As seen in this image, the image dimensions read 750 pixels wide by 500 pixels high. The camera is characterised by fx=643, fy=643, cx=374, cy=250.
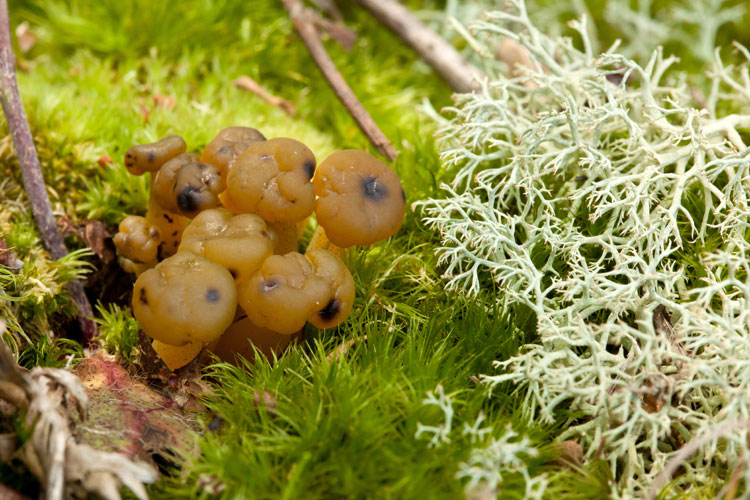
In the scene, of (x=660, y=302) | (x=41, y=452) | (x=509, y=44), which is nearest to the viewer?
(x=41, y=452)

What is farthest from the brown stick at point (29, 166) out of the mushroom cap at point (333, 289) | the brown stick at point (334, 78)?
the brown stick at point (334, 78)

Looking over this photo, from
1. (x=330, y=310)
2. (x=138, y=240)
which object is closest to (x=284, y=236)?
(x=330, y=310)

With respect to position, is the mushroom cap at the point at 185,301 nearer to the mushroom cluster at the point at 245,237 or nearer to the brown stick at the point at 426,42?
the mushroom cluster at the point at 245,237

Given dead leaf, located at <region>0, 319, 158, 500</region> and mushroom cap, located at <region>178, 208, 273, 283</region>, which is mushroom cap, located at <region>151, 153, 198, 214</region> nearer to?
mushroom cap, located at <region>178, 208, 273, 283</region>

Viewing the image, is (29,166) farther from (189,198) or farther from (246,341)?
(246,341)

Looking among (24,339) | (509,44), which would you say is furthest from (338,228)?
(509,44)

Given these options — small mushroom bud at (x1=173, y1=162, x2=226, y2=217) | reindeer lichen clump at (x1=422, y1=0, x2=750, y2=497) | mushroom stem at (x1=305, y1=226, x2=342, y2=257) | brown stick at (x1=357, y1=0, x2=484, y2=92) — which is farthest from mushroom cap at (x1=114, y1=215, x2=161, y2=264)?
brown stick at (x1=357, y1=0, x2=484, y2=92)

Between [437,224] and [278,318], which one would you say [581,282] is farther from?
[278,318]
